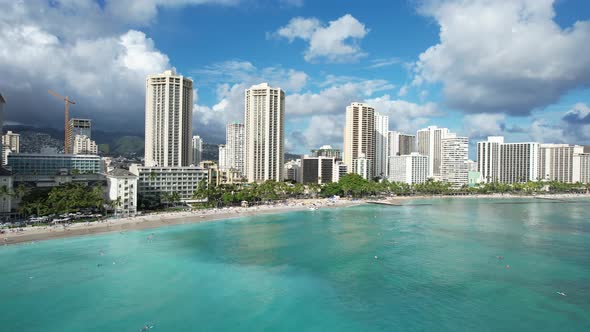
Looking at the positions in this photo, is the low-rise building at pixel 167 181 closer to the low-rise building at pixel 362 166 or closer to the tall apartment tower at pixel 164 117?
the tall apartment tower at pixel 164 117

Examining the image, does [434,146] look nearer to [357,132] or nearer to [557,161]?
[557,161]

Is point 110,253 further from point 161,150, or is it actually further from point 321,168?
point 321,168

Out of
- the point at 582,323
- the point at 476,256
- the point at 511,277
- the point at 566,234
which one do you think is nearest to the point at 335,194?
the point at 566,234

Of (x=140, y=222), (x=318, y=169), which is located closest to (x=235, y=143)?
(x=318, y=169)

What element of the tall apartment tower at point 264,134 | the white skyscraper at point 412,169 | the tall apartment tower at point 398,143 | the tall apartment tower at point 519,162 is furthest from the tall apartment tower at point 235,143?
the tall apartment tower at point 519,162

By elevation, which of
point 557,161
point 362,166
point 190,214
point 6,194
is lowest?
point 190,214

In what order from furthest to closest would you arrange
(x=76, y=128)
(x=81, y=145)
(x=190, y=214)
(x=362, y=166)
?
(x=76, y=128), (x=81, y=145), (x=362, y=166), (x=190, y=214)

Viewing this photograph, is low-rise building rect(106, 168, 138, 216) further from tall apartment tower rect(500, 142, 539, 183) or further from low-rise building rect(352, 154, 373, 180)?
tall apartment tower rect(500, 142, 539, 183)
